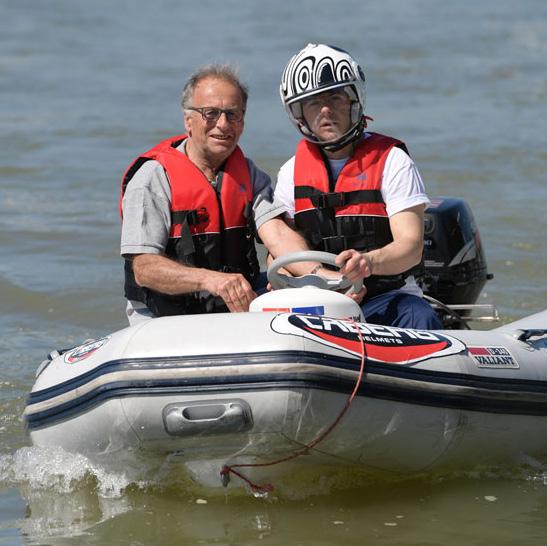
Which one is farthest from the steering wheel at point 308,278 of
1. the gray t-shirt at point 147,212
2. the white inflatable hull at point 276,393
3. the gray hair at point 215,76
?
the gray hair at point 215,76

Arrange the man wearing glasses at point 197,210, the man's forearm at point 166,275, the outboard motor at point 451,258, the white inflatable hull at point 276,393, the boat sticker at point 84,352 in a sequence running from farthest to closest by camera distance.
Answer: the outboard motor at point 451,258
the man wearing glasses at point 197,210
the man's forearm at point 166,275
the boat sticker at point 84,352
the white inflatable hull at point 276,393

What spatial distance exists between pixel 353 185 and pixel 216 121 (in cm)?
54

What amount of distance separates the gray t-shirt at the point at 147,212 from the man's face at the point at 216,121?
0.19m

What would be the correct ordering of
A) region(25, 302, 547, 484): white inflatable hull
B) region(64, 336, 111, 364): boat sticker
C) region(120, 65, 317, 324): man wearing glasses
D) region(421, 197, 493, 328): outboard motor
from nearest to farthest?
region(25, 302, 547, 484): white inflatable hull → region(64, 336, 111, 364): boat sticker → region(120, 65, 317, 324): man wearing glasses → region(421, 197, 493, 328): outboard motor

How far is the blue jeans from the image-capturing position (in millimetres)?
4684

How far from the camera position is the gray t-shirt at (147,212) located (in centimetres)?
464

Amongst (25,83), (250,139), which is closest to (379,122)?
(250,139)

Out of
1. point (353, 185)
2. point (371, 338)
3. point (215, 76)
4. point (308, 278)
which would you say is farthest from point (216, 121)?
point (371, 338)

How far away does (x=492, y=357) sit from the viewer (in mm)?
4418

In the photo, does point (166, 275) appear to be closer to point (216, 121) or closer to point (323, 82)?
point (216, 121)

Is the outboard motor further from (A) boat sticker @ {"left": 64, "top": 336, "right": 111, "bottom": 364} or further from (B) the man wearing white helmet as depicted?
(A) boat sticker @ {"left": 64, "top": 336, "right": 111, "bottom": 364}

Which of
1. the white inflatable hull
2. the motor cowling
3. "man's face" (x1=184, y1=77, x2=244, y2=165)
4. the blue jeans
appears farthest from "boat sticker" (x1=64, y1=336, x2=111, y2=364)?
the motor cowling

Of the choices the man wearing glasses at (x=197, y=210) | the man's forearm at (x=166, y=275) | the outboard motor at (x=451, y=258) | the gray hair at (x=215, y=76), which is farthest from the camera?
the outboard motor at (x=451, y=258)

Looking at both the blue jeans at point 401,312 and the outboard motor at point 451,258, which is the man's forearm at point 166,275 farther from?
the outboard motor at point 451,258
